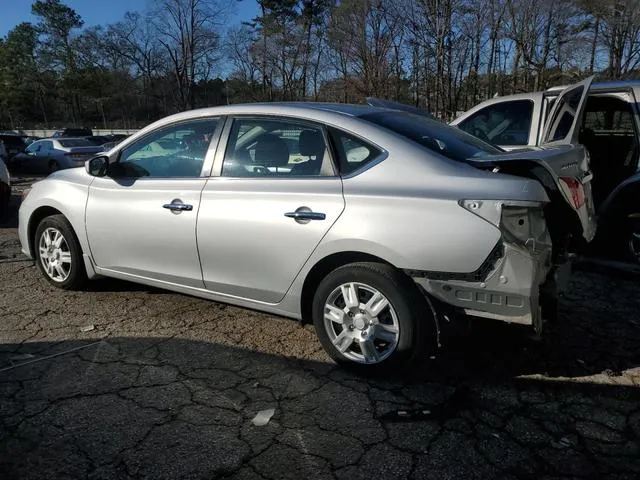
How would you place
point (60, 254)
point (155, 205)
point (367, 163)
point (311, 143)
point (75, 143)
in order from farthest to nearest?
point (75, 143) < point (60, 254) < point (155, 205) < point (311, 143) < point (367, 163)

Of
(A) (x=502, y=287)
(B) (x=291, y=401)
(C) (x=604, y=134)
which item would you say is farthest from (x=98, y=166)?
(C) (x=604, y=134)

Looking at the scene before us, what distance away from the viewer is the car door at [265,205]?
3.22m

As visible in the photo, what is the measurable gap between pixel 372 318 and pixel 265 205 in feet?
3.24

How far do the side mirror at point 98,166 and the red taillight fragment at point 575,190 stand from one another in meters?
3.37

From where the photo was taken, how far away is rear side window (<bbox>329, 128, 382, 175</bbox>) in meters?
3.18

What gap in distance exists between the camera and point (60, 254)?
15.3ft

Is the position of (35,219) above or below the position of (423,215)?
below

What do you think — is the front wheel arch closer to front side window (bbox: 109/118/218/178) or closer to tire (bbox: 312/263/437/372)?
front side window (bbox: 109/118/218/178)

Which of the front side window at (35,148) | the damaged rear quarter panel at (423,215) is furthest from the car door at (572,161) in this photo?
the front side window at (35,148)

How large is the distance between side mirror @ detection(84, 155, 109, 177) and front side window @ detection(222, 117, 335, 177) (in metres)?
1.22

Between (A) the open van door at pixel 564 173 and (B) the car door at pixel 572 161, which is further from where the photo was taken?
(B) the car door at pixel 572 161

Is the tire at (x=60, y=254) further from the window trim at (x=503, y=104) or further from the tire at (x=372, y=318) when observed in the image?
the window trim at (x=503, y=104)

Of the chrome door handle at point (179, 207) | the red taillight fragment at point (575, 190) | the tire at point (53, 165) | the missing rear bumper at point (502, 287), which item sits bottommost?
the missing rear bumper at point (502, 287)

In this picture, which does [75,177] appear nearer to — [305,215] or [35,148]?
[305,215]
